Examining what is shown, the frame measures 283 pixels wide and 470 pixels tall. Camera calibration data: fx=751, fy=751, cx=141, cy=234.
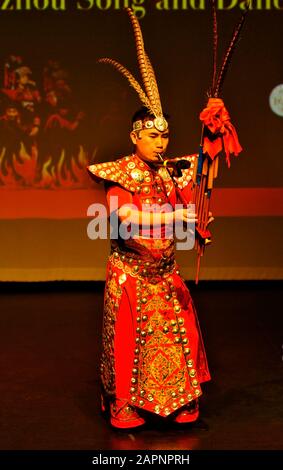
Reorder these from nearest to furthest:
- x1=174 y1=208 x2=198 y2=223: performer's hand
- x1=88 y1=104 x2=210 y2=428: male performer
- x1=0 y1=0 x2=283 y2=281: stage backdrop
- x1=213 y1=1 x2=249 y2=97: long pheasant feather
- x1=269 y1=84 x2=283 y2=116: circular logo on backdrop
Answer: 1. x1=213 y1=1 x2=249 y2=97: long pheasant feather
2. x1=174 y1=208 x2=198 y2=223: performer's hand
3. x1=88 y1=104 x2=210 y2=428: male performer
4. x1=0 y1=0 x2=283 y2=281: stage backdrop
5. x1=269 y1=84 x2=283 y2=116: circular logo on backdrop

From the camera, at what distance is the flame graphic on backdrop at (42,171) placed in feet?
17.4

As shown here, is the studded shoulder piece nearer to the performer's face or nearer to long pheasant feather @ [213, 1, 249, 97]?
the performer's face

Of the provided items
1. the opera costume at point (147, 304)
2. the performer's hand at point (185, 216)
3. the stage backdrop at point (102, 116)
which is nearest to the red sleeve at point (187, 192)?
the opera costume at point (147, 304)

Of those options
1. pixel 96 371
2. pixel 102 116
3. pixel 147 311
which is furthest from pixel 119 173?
pixel 102 116

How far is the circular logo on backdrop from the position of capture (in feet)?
17.4

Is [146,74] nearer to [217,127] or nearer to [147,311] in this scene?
[217,127]

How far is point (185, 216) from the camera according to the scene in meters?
2.69

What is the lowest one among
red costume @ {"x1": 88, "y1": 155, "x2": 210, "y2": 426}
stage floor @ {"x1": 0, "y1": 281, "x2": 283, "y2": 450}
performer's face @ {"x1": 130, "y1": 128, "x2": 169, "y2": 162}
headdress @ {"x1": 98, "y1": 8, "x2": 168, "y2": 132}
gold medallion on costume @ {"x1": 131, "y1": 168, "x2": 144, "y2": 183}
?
stage floor @ {"x1": 0, "y1": 281, "x2": 283, "y2": 450}

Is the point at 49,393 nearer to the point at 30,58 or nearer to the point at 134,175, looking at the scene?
the point at 134,175

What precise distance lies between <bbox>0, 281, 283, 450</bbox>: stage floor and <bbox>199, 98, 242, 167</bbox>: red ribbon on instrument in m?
1.09

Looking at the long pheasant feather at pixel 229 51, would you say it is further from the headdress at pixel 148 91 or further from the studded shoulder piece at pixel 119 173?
the studded shoulder piece at pixel 119 173

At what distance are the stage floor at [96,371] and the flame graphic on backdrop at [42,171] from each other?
0.76 m

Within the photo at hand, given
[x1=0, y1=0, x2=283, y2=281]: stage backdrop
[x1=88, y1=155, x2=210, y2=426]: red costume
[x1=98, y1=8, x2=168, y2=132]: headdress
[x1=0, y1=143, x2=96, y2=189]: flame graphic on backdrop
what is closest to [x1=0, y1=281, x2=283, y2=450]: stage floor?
[x1=88, y1=155, x2=210, y2=426]: red costume
